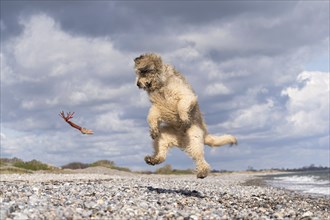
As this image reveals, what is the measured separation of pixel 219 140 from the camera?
11.7 m

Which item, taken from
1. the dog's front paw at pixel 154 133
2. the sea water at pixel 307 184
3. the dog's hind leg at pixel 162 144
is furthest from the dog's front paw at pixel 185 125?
the sea water at pixel 307 184

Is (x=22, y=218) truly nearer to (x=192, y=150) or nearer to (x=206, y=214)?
(x=206, y=214)

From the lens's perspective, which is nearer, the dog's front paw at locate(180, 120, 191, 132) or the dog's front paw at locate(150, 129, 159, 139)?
the dog's front paw at locate(180, 120, 191, 132)

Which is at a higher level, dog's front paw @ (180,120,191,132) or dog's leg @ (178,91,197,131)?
dog's leg @ (178,91,197,131)

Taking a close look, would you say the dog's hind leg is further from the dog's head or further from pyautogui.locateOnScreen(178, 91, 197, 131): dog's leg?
the dog's head

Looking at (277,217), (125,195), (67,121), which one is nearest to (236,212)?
(277,217)

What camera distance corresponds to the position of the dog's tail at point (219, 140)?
11.6m

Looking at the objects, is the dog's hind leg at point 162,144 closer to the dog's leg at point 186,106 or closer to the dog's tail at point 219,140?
the dog's leg at point 186,106

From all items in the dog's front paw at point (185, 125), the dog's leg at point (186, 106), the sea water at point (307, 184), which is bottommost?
the sea water at point (307, 184)

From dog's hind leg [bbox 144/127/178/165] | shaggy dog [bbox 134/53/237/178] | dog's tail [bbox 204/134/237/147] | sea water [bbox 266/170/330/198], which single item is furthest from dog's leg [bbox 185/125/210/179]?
sea water [bbox 266/170/330/198]

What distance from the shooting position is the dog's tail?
1162 cm

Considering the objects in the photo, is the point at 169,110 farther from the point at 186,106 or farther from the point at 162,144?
the point at 162,144

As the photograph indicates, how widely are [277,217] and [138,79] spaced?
4151 millimetres

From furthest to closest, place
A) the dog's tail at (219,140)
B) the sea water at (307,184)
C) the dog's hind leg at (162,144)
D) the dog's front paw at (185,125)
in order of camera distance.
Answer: the sea water at (307,184), the dog's tail at (219,140), the dog's hind leg at (162,144), the dog's front paw at (185,125)
